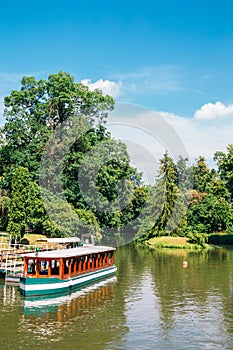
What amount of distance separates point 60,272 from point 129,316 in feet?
23.9

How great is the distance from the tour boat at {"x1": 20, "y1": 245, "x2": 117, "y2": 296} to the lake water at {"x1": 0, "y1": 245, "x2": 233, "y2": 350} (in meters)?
0.86

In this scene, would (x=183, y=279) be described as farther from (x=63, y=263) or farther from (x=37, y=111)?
(x=37, y=111)

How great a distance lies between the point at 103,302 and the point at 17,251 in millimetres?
15477

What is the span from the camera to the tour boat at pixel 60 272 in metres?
28.8

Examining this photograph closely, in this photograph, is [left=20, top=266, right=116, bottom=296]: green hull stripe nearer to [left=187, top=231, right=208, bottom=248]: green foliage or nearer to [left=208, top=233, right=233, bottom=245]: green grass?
[left=187, top=231, right=208, bottom=248]: green foliage

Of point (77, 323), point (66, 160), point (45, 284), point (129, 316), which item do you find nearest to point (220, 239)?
point (66, 160)

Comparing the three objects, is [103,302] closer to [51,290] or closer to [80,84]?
[51,290]

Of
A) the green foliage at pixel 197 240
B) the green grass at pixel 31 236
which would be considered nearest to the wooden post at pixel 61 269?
the green grass at pixel 31 236

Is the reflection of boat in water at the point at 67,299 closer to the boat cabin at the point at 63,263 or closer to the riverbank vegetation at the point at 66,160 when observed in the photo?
the boat cabin at the point at 63,263

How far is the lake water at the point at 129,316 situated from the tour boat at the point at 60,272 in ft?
2.83

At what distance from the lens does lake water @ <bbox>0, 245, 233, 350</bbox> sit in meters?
20.1

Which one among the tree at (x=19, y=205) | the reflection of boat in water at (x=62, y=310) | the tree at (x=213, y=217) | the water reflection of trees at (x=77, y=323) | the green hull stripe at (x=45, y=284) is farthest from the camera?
the tree at (x=213, y=217)

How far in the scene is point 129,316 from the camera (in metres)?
24.7

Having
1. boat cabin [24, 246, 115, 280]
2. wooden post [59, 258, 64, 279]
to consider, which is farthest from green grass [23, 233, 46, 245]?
wooden post [59, 258, 64, 279]
